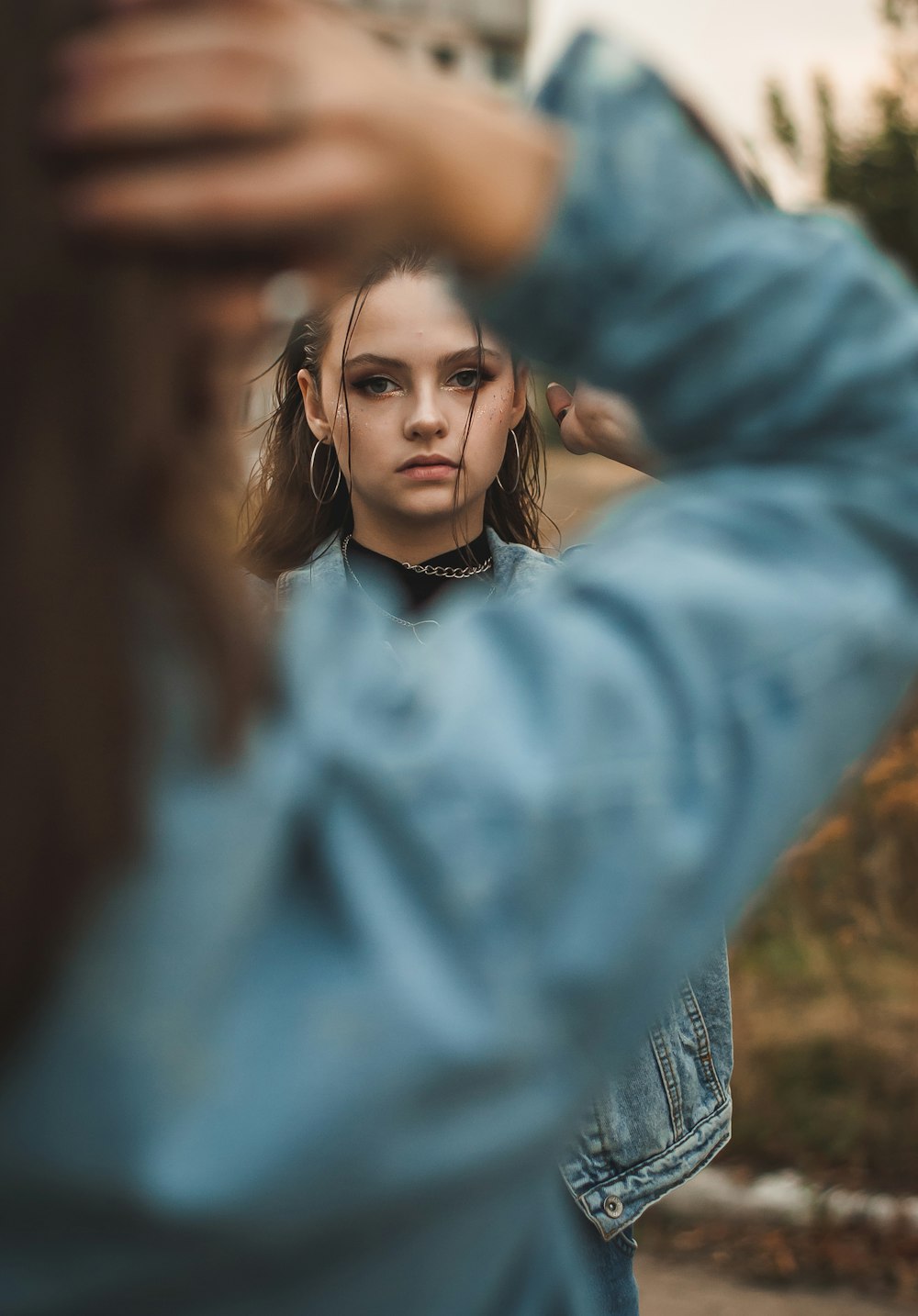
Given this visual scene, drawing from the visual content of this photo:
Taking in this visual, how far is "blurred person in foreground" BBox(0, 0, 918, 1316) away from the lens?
0.54 metres

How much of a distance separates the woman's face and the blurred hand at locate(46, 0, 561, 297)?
4.93ft

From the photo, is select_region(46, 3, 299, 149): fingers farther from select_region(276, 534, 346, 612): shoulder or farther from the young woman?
select_region(276, 534, 346, 612): shoulder

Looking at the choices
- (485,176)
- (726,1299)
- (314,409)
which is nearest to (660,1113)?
(314,409)

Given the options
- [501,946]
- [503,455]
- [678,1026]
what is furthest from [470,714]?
[503,455]

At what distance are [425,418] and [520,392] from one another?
0.60 feet

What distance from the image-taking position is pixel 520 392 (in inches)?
86.0

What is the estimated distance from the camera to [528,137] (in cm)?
64

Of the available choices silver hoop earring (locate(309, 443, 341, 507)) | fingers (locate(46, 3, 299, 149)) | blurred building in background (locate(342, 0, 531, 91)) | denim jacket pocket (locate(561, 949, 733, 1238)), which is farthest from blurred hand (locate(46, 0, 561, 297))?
blurred building in background (locate(342, 0, 531, 91))

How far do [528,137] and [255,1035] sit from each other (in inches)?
15.9

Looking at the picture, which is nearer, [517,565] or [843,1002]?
[517,565]

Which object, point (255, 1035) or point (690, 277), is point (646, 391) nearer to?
point (690, 277)

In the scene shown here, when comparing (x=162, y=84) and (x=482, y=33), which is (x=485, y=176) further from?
(x=482, y=33)

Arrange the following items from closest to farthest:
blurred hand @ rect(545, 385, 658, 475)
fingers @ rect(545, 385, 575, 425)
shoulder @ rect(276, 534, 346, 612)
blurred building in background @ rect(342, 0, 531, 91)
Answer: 1. blurred hand @ rect(545, 385, 658, 475)
2. fingers @ rect(545, 385, 575, 425)
3. shoulder @ rect(276, 534, 346, 612)
4. blurred building in background @ rect(342, 0, 531, 91)

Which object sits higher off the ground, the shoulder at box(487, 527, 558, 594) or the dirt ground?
the shoulder at box(487, 527, 558, 594)
